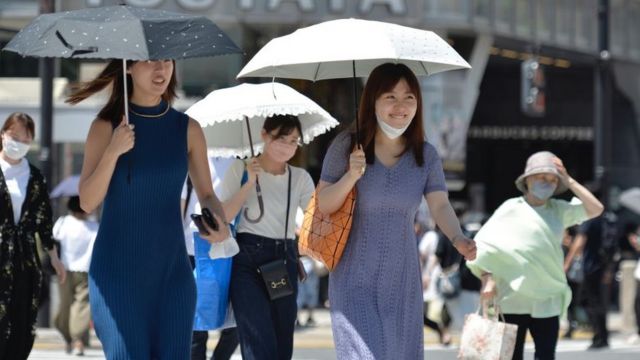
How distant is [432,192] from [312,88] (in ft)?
37.9

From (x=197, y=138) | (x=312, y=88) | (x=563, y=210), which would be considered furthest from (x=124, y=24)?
(x=312, y=88)

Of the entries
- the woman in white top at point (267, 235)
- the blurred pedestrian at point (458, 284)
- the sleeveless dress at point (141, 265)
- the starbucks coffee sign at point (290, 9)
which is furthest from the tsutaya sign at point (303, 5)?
the sleeveless dress at point (141, 265)

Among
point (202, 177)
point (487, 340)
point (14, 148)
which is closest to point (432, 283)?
point (14, 148)

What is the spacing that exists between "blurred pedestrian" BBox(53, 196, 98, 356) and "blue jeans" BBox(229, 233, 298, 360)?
6580 mm

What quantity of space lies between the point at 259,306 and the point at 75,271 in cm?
700

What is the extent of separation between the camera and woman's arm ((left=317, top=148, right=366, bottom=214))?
578 centimetres

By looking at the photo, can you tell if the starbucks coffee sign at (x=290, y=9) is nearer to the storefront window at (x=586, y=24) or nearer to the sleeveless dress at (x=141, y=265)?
the storefront window at (x=586, y=24)

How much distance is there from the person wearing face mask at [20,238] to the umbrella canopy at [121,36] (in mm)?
2944

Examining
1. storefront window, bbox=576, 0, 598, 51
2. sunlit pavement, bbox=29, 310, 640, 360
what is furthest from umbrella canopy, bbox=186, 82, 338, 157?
storefront window, bbox=576, 0, 598, 51

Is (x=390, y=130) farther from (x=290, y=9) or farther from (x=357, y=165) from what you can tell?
(x=290, y=9)

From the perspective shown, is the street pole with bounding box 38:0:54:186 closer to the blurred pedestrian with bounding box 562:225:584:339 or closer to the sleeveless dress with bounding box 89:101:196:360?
the blurred pedestrian with bounding box 562:225:584:339

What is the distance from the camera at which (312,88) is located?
17.5 metres

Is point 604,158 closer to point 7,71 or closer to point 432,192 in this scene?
point 7,71

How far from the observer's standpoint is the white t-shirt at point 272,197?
7621mm
